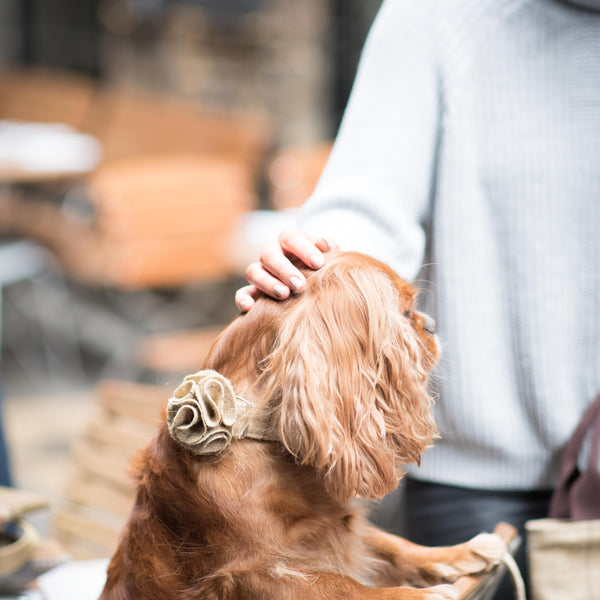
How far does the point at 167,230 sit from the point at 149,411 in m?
3.42

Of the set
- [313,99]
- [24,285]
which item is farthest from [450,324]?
[313,99]

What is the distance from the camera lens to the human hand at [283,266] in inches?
52.1

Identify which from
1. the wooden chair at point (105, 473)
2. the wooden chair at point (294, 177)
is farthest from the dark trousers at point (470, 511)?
the wooden chair at point (294, 177)

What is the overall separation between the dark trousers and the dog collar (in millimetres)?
680

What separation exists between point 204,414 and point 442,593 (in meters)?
0.44

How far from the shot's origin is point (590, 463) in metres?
1.56

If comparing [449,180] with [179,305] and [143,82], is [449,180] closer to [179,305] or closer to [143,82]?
[179,305]

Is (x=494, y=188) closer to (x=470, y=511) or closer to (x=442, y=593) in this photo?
(x=470, y=511)

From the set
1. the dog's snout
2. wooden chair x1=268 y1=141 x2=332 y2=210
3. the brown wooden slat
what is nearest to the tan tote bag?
the dog's snout

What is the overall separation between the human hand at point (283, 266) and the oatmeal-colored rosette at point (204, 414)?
0.17m

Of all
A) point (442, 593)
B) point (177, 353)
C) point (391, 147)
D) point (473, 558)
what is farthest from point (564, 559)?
point (177, 353)

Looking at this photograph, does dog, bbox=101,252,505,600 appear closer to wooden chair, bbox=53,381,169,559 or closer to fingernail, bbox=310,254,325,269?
fingernail, bbox=310,254,325,269

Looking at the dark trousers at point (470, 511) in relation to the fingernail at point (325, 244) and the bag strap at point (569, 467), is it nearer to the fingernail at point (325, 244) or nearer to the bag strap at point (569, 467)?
the bag strap at point (569, 467)

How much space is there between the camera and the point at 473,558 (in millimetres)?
1360
